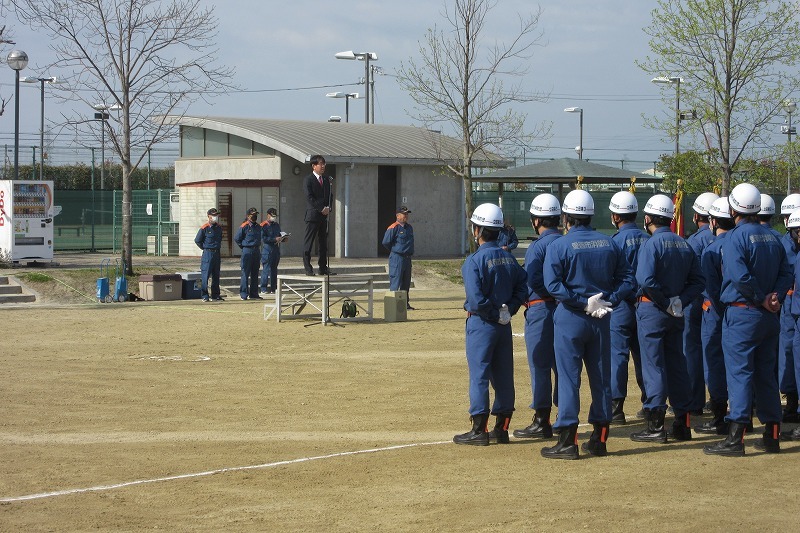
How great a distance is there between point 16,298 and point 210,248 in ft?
14.7

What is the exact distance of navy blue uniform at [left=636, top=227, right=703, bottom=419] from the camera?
32.3ft

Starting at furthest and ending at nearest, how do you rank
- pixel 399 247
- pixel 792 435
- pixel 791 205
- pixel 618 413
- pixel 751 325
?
pixel 399 247, pixel 791 205, pixel 618 413, pixel 792 435, pixel 751 325

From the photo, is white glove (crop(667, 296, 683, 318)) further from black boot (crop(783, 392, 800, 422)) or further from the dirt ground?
black boot (crop(783, 392, 800, 422))

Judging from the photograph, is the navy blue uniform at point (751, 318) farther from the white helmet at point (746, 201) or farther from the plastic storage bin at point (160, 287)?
the plastic storage bin at point (160, 287)

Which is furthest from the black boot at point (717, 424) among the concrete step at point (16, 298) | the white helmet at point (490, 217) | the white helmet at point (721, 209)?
the concrete step at point (16, 298)

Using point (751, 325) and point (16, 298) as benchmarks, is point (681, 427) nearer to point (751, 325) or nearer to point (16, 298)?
point (751, 325)

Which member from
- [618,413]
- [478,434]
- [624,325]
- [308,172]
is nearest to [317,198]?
[618,413]

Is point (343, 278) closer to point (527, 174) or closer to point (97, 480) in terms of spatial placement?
point (527, 174)

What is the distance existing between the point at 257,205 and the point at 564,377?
25.6 meters

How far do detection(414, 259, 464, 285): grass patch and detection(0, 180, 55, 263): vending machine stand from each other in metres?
10.2

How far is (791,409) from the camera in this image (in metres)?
11.2

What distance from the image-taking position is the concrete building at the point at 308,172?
3372cm

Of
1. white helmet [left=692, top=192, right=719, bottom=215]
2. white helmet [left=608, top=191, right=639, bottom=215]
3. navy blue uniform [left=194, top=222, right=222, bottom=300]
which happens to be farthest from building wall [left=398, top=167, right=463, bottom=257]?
white helmet [left=608, top=191, right=639, bottom=215]

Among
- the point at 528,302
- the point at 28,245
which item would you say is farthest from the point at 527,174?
the point at 528,302
